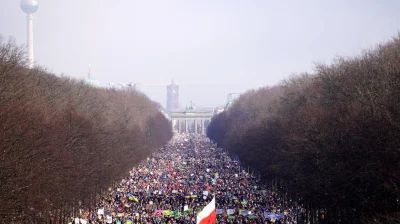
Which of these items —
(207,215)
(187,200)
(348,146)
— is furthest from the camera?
(187,200)

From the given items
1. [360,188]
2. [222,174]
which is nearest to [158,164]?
[222,174]

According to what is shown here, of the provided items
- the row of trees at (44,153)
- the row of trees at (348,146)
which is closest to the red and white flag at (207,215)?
the row of trees at (348,146)

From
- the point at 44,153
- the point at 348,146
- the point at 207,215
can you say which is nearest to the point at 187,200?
the point at 44,153

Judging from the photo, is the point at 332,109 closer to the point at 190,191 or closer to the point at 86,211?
the point at 190,191

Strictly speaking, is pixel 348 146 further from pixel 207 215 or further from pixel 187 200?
pixel 187 200

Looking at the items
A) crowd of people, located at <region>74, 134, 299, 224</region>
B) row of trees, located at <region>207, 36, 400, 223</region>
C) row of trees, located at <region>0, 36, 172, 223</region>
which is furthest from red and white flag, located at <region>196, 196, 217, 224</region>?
crowd of people, located at <region>74, 134, 299, 224</region>

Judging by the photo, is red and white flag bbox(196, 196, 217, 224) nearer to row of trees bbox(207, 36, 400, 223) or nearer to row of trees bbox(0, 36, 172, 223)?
row of trees bbox(207, 36, 400, 223)
